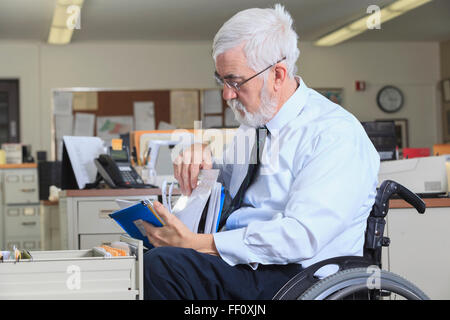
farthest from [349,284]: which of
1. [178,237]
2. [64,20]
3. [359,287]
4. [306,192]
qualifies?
[64,20]

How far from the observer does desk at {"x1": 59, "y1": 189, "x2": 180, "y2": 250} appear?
321 centimetres

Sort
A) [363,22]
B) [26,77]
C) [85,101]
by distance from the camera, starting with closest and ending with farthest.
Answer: [363,22] < [26,77] < [85,101]

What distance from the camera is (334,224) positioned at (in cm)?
127

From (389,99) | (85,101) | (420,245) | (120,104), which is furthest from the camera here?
(389,99)

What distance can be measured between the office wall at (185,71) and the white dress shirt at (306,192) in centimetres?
672

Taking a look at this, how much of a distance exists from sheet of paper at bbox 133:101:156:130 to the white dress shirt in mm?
6699

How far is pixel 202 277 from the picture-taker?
4.21 ft

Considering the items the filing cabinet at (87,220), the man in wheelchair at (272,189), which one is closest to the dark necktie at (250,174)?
the man in wheelchair at (272,189)

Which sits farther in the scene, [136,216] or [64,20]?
[64,20]

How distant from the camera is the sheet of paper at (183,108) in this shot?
8.19 metres

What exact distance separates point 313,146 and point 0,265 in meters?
0.68

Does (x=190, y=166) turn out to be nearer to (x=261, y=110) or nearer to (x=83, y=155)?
(x=261, y=110)

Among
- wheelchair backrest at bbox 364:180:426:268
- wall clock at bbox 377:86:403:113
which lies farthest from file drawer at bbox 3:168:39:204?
wheelchair backrest at bbox 364:180:426:268

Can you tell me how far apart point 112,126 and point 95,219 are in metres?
4.92
